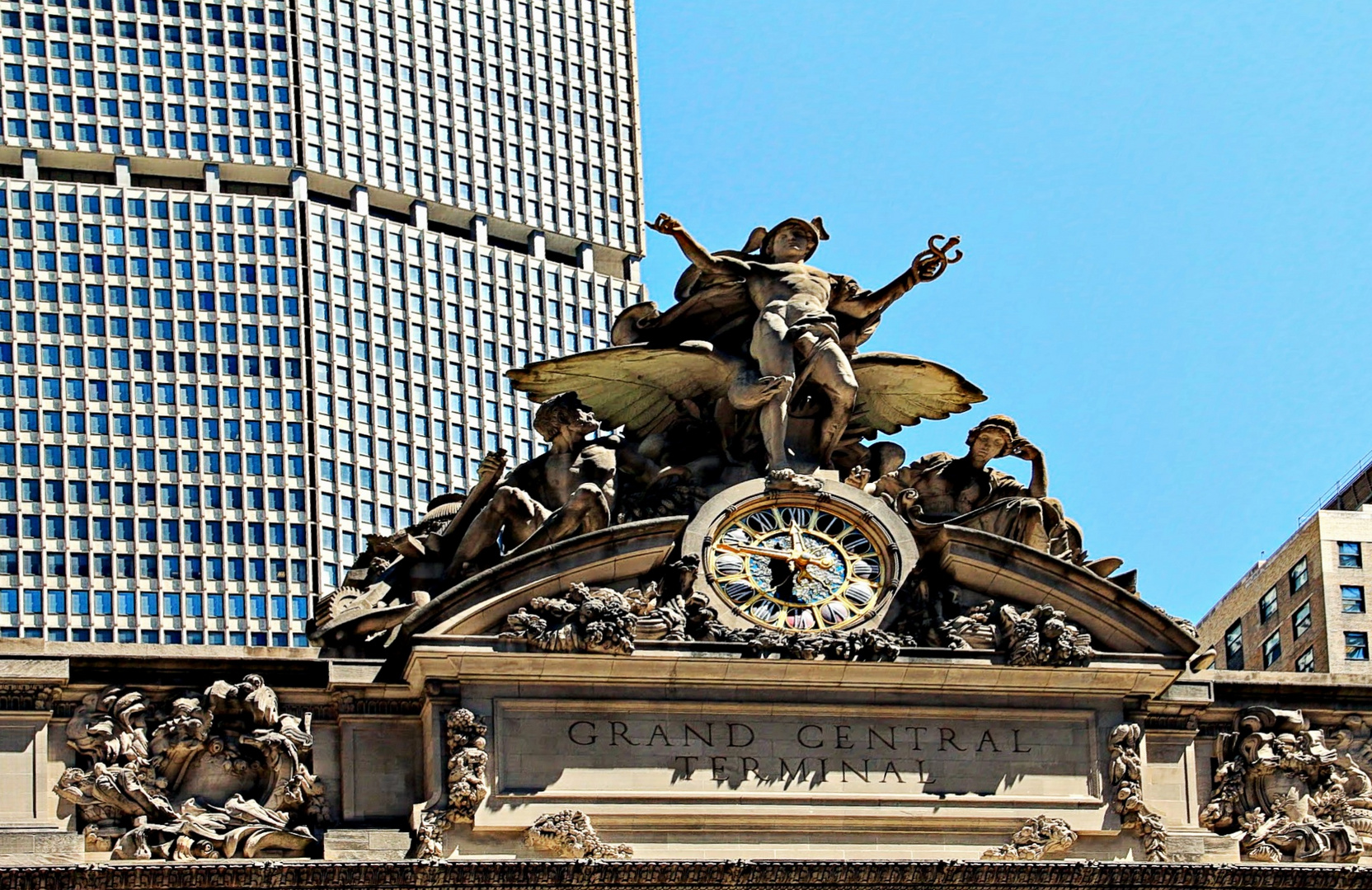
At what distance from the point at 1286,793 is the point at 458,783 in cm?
1242

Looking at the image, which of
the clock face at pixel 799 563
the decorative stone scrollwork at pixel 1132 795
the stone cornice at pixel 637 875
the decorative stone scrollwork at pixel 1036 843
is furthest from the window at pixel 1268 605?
the decorative stone scrollwork at pixel 1036 843

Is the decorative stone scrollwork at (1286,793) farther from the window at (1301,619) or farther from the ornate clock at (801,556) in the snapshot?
the window at (1301,619)

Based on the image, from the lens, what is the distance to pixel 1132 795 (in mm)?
54219

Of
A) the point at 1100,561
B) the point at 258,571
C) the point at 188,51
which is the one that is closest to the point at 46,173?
the point at 188,51

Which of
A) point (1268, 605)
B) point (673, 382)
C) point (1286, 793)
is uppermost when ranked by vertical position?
point (673, 382)

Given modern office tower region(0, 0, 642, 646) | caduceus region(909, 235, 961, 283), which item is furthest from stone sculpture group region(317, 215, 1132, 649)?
modern office tower region(0, 0, 642, 646)

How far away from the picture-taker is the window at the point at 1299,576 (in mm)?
95438

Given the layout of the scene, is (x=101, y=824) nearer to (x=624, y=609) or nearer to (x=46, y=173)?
(x=624, y=609)

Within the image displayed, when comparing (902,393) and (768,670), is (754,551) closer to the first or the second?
(768,670)

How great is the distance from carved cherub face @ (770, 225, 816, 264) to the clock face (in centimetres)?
440

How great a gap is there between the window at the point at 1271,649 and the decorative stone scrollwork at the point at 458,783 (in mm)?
46556

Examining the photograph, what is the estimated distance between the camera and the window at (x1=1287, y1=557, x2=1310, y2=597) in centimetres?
9544

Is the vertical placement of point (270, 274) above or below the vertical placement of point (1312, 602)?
above

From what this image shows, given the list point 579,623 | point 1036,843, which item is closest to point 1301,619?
point 1036,843
